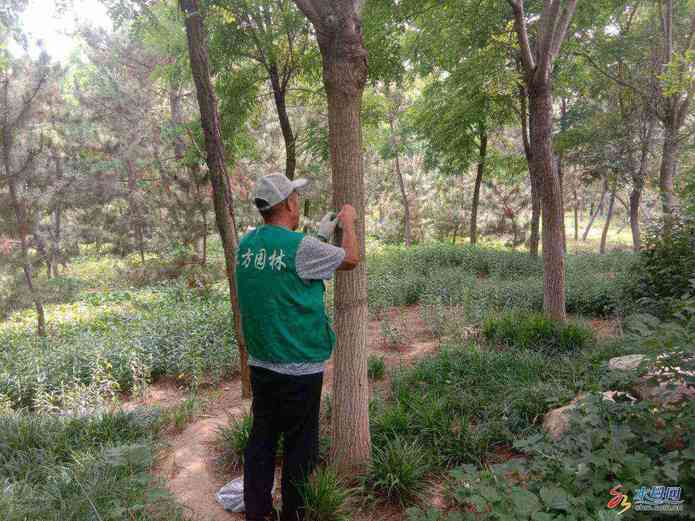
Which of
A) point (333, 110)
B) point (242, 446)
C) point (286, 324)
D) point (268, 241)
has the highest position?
point (333, 110)

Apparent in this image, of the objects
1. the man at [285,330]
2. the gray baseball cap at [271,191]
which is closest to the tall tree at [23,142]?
the man at [285,330]

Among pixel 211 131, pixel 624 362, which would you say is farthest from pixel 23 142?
pixel 624 362

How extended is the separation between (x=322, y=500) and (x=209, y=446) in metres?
1.73

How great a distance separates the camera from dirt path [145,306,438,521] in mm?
3193

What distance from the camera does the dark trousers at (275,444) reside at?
269 centimetres

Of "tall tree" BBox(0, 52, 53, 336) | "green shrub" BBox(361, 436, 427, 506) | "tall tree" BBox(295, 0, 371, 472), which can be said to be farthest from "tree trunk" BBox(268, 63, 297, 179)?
"green shrub" BBox(361, 436, 427, 506)

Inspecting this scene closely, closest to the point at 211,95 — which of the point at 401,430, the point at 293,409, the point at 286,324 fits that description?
the point at 286,324

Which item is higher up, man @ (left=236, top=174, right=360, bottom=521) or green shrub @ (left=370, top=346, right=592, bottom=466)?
man @ (left=236, top=174, right=360, bottom=521)

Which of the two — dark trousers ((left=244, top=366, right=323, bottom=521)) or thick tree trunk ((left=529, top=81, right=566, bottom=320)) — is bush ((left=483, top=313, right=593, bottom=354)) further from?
dark trousers ((left=244, top=366, right=323, bottom=521))

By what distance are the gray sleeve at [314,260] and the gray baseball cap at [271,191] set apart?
0.33m

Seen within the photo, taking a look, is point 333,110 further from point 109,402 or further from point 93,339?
point 93,339

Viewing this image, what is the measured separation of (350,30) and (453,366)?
347 centimetres

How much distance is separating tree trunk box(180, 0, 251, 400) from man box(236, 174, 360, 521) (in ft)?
7.15

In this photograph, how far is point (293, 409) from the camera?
8.79ft
